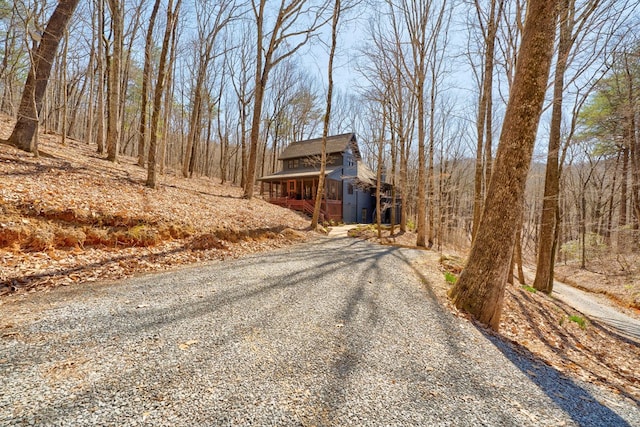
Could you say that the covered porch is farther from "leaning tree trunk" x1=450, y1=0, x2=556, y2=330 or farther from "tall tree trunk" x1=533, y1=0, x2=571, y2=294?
"leaning tree trunk" x1=450, y1=0, x2=556, y2=330

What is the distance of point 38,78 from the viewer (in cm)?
708

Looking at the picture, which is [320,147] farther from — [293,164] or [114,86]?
[114,86]

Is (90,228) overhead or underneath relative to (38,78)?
underneath

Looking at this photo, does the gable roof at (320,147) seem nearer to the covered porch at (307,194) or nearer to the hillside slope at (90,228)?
the covered porch at (307,194)

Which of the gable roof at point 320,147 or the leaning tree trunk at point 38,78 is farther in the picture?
the gable roof at point 320,147

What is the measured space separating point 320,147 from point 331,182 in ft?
14.5

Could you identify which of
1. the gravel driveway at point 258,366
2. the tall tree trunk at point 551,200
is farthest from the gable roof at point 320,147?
the gravel driveway at point 258,366

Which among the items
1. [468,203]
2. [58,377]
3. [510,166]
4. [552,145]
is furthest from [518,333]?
[468,203]

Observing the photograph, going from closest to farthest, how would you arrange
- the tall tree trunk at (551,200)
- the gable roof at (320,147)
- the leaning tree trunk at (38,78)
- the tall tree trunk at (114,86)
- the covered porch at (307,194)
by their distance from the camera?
the leaning tree trunk at (38,78), the tall tree trunk at (551,200), the tall tree trunk at (114,86), the covered porch at (307,194), the gable roof at (320,147)

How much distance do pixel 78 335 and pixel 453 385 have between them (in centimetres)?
374

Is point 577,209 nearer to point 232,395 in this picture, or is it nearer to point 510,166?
point 510,166

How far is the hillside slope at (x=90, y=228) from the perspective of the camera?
4109 mm

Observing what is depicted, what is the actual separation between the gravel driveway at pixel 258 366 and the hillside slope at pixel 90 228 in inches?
34.0

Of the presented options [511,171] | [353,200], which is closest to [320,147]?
[353,200]
